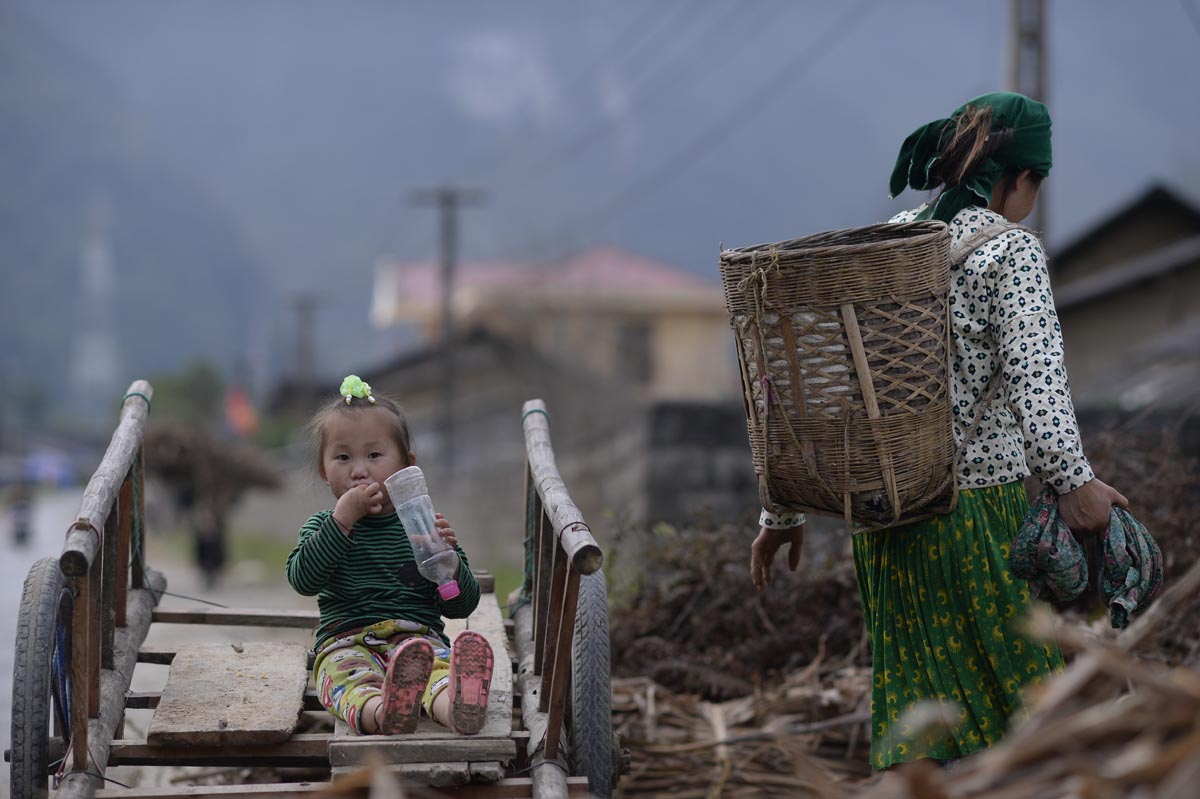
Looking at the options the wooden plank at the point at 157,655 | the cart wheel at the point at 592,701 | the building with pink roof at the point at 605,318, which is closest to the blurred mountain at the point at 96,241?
the building with pink roof at the point at 605,318

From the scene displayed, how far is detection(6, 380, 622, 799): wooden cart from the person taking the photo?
284 centimetres

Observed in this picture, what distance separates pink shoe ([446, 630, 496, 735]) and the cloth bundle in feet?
3.98

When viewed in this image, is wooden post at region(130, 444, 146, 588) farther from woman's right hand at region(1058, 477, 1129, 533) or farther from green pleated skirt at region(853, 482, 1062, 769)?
woman's right hand at region(1058, 477, 1129, 533)

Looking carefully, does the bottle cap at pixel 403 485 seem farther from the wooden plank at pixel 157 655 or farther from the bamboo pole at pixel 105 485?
the wooden plank at pixel 157 655

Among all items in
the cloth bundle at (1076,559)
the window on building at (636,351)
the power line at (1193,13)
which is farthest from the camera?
the window on building at (636,351)

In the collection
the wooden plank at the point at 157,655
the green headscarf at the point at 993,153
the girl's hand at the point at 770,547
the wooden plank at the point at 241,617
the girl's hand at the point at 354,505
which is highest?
the green headscarf at the point at 993,153

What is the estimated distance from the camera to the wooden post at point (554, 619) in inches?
123

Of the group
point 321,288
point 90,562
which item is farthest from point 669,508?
point 321,288

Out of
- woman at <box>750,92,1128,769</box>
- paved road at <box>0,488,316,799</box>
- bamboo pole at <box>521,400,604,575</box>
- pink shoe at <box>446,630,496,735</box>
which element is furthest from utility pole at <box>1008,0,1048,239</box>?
pink shoe at <box>446,630,496,735</box>

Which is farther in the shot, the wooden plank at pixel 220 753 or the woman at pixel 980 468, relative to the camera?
the wooden plank at pixel 220 753

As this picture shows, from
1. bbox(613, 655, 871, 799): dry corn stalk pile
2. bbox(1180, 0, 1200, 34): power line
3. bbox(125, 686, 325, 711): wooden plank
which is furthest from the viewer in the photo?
bbox(1180, 0, 1200, 34): power line

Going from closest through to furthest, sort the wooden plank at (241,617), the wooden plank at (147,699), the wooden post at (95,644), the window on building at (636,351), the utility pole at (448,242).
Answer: the wooden post at (95,644)
the wooden plank at (147,699)
the wooden plank at (241,617)
the utility pole at (448,242)
the window on building at (636,351)

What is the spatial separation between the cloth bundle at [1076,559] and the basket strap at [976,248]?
23 cm

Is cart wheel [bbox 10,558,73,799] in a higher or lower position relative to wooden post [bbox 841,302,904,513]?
lower
